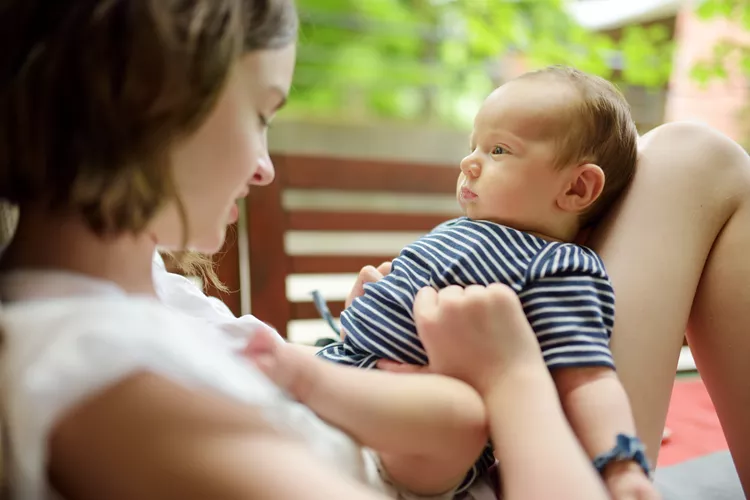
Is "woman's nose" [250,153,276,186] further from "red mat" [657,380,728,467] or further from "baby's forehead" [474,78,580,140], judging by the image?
"red mat" [657,380,728,467]

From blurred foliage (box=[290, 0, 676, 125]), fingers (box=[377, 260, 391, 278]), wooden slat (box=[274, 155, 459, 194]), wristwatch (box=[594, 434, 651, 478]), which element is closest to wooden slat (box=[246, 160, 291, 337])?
wooden slat (box=[274, 155, 459, 194])

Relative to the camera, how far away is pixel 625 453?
1.72 feet

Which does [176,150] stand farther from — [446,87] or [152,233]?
[446,87]

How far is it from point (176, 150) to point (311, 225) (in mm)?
1319

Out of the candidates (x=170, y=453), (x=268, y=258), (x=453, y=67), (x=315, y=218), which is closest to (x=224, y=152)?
(x=170, y=453)

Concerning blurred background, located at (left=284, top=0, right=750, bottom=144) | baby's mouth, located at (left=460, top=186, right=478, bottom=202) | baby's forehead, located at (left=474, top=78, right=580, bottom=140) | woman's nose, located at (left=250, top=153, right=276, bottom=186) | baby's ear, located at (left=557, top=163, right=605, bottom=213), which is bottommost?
blurred background, located at (left=284, top=0, right=750, bottom=144)

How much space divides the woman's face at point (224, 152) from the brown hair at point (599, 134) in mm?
362

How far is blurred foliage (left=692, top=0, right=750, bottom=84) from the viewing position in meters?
2.53

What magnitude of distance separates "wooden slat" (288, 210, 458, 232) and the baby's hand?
1.27m

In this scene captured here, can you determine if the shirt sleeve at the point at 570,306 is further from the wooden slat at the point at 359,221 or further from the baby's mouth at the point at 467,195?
the wooden slat at the point at 359,221

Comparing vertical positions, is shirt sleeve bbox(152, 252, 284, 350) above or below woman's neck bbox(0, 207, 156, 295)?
below

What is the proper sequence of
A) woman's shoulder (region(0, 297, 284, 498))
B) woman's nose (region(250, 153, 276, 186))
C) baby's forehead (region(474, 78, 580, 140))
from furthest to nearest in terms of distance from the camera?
baby's forehead (region(474, 78, 580, 140)), woman's nose (region(250, 153, 276, 186)), woman's shoulder (region(0, 297, 284, 498))

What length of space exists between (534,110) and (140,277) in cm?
46

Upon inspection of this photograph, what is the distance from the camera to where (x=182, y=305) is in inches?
26.4
